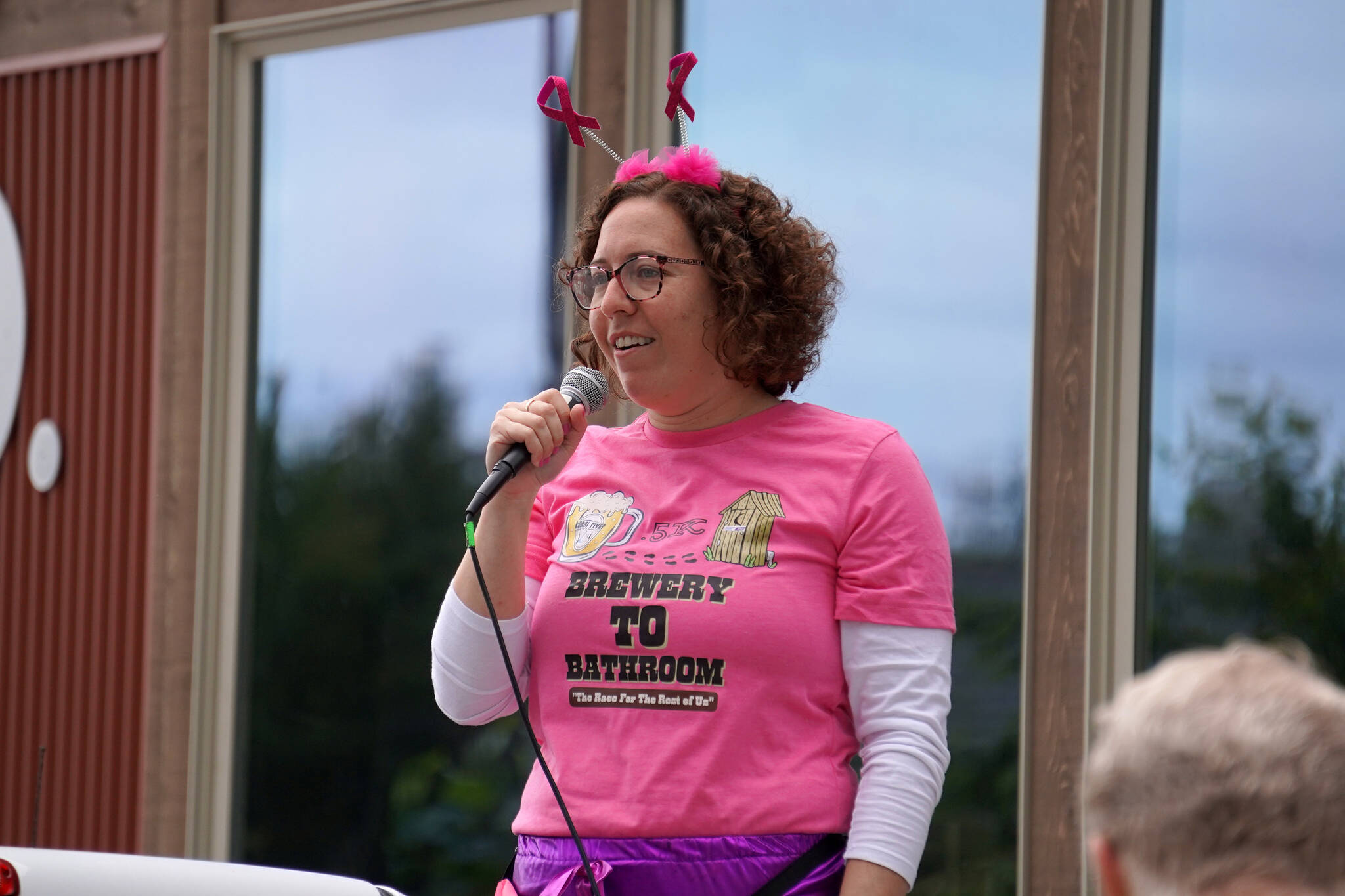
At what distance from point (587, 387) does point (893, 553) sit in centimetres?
44

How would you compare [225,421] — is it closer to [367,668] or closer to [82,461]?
[82,461]

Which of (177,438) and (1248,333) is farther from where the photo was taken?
(177,438)

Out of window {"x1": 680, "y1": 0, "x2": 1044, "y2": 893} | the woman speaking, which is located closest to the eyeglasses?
the woman speaking

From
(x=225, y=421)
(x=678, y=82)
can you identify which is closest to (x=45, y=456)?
(x=225, y=421)

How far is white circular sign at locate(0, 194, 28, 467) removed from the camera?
4.04 m

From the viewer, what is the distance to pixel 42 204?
158 inches

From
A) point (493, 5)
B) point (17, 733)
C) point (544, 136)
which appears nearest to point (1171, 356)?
point (544, 136)

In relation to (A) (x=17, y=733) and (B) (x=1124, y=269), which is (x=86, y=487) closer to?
(A) (x=17, y=733)

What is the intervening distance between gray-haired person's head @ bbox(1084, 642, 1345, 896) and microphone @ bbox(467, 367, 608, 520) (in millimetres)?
885

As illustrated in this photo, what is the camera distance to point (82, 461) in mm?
3932

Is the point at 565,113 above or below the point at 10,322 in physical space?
above

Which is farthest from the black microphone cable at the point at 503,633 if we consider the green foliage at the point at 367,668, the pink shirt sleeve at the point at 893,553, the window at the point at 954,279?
the green foliage at the point at 367,668

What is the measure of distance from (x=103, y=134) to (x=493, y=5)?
128cm

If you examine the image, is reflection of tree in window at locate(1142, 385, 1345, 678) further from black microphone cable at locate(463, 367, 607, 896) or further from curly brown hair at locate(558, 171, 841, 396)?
black microphone cable at locate(463, 367, 607, 896)
